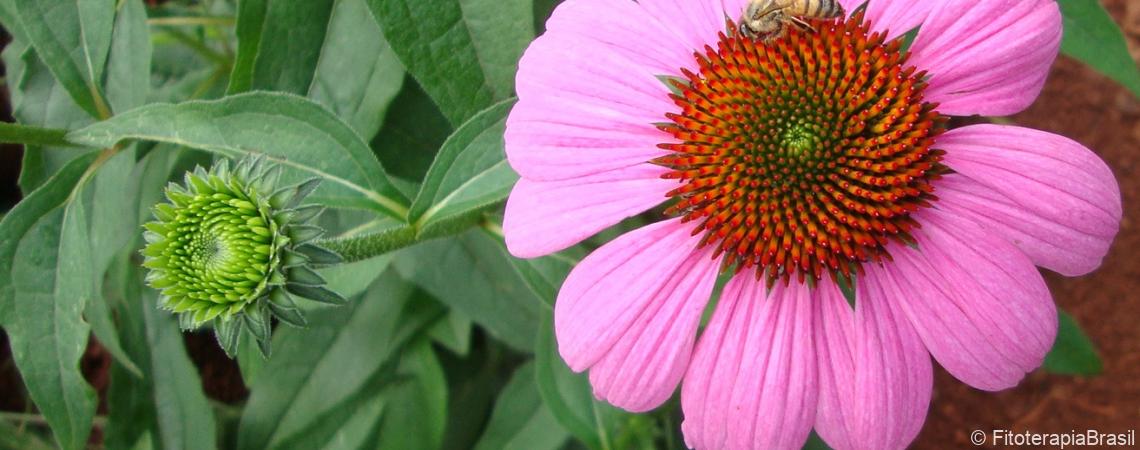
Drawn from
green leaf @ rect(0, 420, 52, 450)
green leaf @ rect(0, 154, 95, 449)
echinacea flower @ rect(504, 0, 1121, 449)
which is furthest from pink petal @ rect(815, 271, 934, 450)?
green leaf @ rect(0, 420, 52, 450)

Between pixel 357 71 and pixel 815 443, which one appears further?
pixel 815 443

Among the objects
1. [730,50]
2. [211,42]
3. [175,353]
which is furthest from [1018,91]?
[211,42]

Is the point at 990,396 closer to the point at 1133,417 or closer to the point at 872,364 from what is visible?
the point at 1133,417

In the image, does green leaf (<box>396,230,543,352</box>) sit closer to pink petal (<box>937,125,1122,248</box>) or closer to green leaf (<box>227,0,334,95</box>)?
green leaf (<box>227,0,334,95</box>)

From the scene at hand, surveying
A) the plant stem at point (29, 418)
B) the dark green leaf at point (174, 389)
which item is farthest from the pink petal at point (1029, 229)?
the plant stem at point (29, 418)

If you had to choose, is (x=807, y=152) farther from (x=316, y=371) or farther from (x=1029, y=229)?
(x=316, y=371)

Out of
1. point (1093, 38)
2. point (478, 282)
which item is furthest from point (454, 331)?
point (1093, 38)
